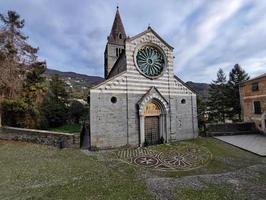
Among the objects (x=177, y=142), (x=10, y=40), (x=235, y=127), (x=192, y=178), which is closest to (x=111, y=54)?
(x=10, y=40)

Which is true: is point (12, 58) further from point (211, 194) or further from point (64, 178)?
point (211, 194)

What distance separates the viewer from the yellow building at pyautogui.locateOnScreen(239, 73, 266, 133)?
1911 cm

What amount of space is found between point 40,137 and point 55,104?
12.5 m

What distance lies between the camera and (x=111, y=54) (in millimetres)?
29188

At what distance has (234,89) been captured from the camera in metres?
30.2

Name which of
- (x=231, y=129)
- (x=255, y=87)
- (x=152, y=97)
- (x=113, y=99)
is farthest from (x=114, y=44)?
(x=231, y=129)

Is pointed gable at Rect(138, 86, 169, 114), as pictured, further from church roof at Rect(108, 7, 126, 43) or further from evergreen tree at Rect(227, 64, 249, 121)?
evergreen tree at Rect(227, 64, 249, 121)

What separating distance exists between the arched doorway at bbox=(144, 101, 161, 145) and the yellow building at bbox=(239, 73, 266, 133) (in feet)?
41.3

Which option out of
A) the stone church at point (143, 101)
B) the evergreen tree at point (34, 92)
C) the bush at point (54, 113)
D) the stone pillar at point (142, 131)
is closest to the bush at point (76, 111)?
the bush at point (54, 113)

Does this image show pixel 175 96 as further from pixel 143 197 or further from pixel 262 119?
pixel 143 197

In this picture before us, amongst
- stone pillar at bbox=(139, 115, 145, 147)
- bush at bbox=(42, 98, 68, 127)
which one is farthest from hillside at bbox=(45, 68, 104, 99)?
stone pillar at bbox=(139, 115, 145, 147)

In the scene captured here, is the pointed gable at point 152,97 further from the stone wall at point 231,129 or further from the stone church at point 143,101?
the stone wall at point 231,129

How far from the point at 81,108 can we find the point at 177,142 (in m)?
23.0

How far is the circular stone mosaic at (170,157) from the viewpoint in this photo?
1001cm
